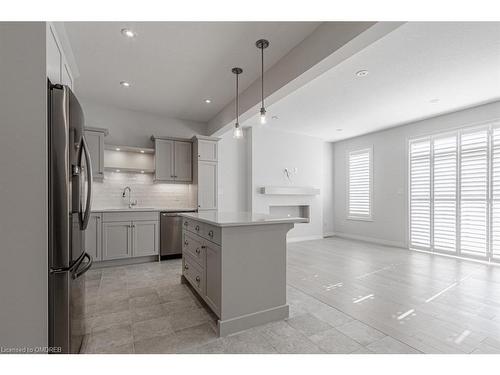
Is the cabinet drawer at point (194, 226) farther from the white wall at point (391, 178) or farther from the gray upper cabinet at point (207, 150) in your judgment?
the white wall at point (391, 178)

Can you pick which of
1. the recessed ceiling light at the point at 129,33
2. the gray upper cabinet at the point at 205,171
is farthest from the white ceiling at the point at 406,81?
the recessed ceiling light at the point at 129,33

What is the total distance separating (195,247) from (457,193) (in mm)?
4929

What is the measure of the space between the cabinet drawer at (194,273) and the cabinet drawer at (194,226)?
346mm

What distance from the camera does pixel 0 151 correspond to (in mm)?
1275

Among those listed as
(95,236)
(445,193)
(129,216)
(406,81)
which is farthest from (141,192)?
(445,193)

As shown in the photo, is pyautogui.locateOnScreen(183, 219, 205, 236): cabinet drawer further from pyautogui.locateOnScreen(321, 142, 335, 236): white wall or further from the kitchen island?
pyautogui.locateOnScreen(321, 142, 335, 236): white wall

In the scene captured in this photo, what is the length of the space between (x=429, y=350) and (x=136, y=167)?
4777 millimetres

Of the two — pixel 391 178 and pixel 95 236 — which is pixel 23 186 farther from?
pixel 391 178

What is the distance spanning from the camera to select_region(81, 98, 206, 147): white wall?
4230 mm

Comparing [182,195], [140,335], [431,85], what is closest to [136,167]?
[182,195]

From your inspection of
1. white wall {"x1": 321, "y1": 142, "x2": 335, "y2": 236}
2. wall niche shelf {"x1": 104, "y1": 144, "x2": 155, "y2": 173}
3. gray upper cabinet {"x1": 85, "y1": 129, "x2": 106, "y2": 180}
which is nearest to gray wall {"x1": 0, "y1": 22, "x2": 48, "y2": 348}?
gray upper cabinet {"x1": 85, "y1": 129, "x2": 106, "y2": 180}

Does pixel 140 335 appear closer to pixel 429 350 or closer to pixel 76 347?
pixel 76 347

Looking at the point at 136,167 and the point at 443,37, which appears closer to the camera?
the point at 443,37

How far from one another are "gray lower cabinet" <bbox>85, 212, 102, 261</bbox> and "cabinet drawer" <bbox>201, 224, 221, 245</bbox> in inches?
92.8
